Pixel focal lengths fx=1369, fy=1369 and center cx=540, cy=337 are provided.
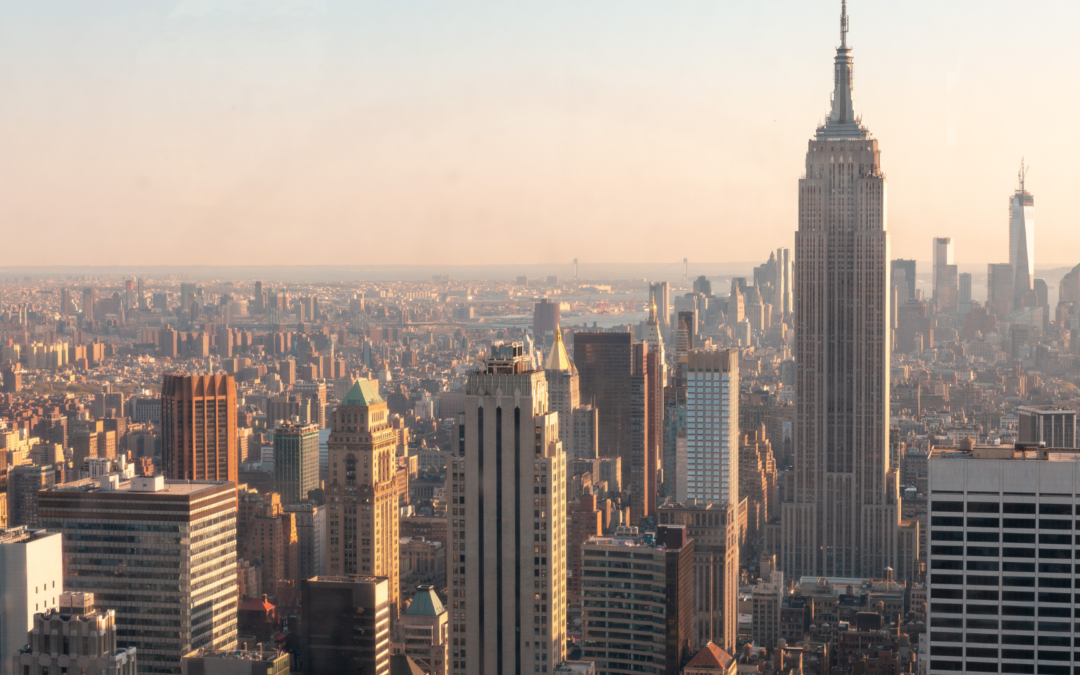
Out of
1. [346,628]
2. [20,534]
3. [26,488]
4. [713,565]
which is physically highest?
[26,488]

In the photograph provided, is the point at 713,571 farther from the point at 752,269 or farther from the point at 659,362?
the point at 659,362

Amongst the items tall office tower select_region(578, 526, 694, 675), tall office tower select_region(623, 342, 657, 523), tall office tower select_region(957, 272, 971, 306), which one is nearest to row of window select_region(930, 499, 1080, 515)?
tall office tower select_region(578, 526, 694, 675)

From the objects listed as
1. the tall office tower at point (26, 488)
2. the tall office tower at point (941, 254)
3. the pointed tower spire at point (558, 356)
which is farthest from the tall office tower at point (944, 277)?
the tall office tower at point (26, 488)

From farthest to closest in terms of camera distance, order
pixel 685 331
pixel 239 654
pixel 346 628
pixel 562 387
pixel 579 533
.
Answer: pixel 685 331 → pixel 562 387 → pixel 346 628 → pixel 579 533 → pixel 239 654

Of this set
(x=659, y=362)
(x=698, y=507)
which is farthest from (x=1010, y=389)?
(x=659, y=362)

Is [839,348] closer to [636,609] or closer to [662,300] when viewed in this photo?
[662,300]

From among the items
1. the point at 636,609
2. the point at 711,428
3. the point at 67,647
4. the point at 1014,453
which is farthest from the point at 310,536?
the point at 1014,453

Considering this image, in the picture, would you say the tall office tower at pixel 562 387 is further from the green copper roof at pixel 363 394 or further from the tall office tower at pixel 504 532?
the green copper roof at pixel 363 394
